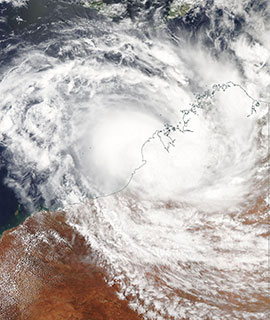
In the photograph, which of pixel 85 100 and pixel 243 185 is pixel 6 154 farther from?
pixel 243 185

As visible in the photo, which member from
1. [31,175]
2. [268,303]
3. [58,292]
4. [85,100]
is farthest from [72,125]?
[268,303]

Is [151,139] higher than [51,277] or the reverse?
higher

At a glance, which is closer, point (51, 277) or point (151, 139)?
point (51, 277)

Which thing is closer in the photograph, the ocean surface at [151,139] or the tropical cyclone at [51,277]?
the tropical cyclone at [51,277]

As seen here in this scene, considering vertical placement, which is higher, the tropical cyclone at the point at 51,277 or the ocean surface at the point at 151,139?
the ocean surface at the point at 151,139
